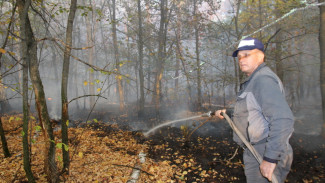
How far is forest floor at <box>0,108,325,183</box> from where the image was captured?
4.64m

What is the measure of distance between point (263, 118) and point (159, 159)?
4.61 m

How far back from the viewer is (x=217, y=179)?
4953 millimetres

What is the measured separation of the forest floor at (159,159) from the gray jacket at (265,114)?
6.56ft

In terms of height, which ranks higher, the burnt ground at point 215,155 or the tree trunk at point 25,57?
the tree trunk at point 25,57

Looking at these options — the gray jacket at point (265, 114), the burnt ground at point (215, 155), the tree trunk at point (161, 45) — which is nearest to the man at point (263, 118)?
the gray jacket at point (265, 114)

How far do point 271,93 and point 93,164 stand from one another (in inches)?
196

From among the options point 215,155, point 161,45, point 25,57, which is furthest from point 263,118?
point 161,45

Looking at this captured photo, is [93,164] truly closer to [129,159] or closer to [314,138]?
[129,159]

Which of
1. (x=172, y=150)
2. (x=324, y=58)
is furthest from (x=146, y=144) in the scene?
(x=324, y=58)

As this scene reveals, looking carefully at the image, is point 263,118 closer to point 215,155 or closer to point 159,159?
point 159,159

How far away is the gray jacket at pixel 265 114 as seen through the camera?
1.94 metres

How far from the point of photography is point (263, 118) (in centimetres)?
221

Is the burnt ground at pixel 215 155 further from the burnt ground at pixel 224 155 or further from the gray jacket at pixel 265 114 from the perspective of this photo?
the gray jacket at pixel 265 114

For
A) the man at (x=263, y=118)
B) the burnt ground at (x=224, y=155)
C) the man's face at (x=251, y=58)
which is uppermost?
the man's face at (x=251, y=58)
